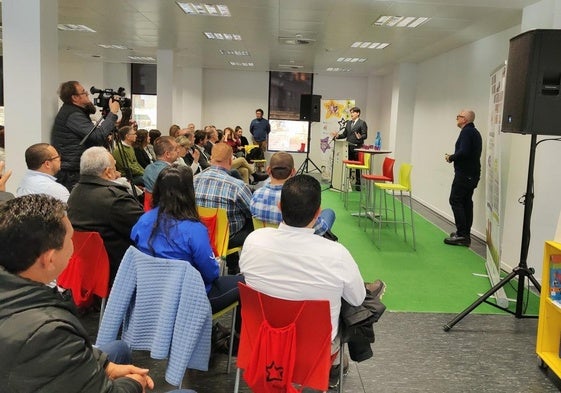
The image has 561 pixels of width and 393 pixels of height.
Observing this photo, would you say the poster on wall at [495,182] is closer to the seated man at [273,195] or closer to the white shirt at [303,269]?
the seated man at [273,195]

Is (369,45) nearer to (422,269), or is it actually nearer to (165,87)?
(165,87)

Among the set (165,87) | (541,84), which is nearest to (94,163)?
(541,84)

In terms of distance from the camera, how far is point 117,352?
185 centimetres

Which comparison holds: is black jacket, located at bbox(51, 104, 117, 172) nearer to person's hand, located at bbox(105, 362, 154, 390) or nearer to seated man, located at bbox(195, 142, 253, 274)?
seated man, located at bbox(195, 142, 253, 274)

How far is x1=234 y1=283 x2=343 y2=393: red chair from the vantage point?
1.85m

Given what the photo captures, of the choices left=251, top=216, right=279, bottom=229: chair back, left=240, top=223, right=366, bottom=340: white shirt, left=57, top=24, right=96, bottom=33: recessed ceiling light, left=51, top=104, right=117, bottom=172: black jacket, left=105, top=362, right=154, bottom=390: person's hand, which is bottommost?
left=105, top=362, right=154, bottom=390: person's hand

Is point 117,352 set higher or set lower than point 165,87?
lower

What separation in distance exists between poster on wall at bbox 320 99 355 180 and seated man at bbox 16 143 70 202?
28.2 ft

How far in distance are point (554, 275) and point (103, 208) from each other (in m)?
2.83

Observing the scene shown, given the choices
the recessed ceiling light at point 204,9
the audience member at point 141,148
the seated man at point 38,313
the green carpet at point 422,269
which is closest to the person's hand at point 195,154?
the audience member at point 141,148

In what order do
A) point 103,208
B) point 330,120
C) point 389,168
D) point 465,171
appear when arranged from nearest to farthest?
1. point 103,208
2. point 465,171
3. point 389,168
4. point 330,120

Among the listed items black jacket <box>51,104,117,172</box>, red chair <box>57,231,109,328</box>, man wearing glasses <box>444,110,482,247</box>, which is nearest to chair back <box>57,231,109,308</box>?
red chair <box>57,231,109,328</box>

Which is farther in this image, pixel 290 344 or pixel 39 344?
pixel 290 344

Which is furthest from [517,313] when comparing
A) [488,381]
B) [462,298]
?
[488,381]
